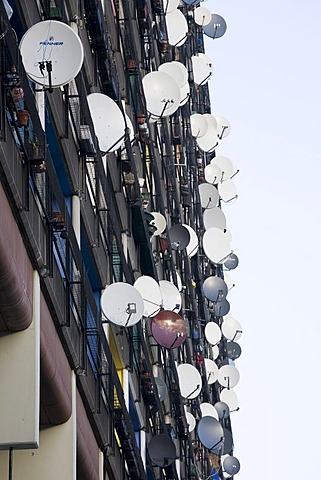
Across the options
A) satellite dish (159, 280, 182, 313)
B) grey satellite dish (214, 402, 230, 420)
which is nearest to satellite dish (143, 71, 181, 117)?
satellite dish (159, 280, 182, 313)

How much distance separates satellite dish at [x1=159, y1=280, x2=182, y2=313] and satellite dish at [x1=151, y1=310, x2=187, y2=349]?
9.95ft

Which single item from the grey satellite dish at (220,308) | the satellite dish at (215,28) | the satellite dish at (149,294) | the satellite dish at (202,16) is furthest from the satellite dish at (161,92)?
the satellite dish at (215,28)

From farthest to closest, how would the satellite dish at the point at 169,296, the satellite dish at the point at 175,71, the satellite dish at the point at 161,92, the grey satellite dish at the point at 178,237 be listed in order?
the grey satellite dish at the point at 178,237 → the satellite dish at the point at 175,71 → the satellite dish at the point at 169,296 → the satellite dish at the point at 161,92

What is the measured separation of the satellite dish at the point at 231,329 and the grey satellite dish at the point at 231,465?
19.4ft

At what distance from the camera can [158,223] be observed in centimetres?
4519

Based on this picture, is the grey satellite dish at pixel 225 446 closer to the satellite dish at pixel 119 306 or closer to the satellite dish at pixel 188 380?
the satellite dish at pixel 188 380

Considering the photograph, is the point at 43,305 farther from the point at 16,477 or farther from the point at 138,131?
the point at 138,131

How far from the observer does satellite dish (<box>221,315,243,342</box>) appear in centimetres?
6800

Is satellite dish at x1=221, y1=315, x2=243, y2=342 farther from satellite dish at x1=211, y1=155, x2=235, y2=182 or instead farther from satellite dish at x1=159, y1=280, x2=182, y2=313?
satellite dish at x1=159, y1=280, x2=182, y2=313

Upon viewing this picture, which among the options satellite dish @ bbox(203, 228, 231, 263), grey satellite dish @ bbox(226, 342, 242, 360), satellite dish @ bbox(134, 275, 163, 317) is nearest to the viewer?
satellite dish @ bbox(134, 275, 163, 317)

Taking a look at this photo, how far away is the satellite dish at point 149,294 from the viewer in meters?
37.5

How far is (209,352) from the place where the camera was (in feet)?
217

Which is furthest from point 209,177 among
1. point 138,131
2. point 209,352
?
point 138,131

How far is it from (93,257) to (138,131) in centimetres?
1047
